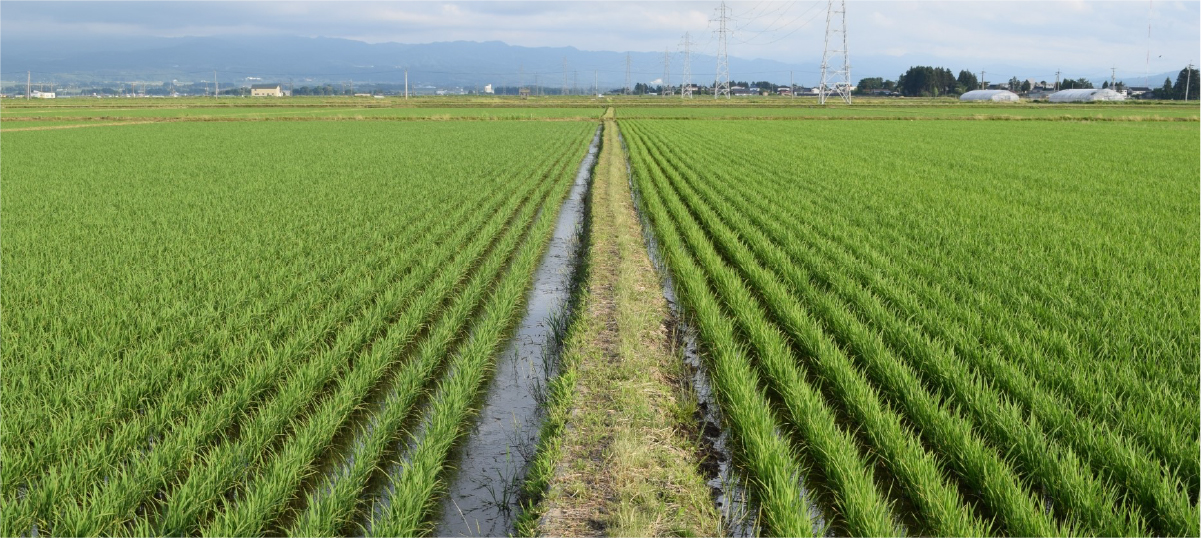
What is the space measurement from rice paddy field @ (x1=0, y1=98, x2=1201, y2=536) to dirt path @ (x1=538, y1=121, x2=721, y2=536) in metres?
0.19

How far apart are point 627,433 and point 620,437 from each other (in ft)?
0.14

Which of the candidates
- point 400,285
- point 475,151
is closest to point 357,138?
point 475,151

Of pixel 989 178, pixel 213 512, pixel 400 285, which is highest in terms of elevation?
pixel 989 178

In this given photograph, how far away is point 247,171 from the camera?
52.5ft

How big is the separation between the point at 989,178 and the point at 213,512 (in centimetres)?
1469

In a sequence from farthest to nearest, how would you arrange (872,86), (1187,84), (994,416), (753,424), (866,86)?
(872,86) → (866,86) → (1187,84) → (753,424) → (994,416)

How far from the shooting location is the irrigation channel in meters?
3.23

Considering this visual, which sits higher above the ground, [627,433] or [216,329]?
[216,329]

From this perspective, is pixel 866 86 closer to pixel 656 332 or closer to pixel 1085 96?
pixel 1085 96

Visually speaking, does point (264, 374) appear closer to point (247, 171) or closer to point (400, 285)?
point (400, 285)

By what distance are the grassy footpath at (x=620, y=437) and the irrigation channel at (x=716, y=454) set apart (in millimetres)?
83

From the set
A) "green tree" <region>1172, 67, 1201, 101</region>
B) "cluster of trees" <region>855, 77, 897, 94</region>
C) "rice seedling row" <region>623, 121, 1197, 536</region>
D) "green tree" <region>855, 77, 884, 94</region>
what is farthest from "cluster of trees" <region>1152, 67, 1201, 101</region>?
"rice seedling row" <region>623, 121, 1197, 536</region>

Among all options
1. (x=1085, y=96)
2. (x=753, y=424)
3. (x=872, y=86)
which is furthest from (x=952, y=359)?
(x=872, y=86)

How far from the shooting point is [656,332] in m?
5.73
